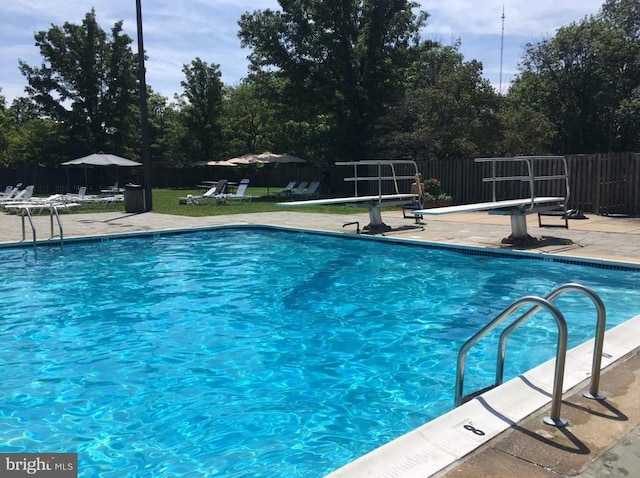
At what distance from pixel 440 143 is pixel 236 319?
16.3m

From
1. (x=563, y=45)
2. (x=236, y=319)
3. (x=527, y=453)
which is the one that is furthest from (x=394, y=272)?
(x=563, y=45)

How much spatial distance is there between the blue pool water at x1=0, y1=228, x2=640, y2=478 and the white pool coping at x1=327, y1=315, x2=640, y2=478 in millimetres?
924

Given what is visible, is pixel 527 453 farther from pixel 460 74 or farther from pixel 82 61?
pixel 82 61

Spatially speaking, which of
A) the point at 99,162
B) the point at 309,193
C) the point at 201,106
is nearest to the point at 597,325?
the point at 309,193

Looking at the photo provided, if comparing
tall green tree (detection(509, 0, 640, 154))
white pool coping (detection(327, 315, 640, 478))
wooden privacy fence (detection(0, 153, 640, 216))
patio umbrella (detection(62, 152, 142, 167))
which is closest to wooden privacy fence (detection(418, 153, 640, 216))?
wooden privacy fence (detection(0, 153, 640, 216))

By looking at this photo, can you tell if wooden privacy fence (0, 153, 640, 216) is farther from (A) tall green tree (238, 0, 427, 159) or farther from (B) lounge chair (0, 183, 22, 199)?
(B) lounge chair (0, 183, 22, 199)

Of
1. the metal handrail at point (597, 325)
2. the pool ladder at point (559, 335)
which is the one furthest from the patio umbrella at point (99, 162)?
the metal handrail at point (597, 325)

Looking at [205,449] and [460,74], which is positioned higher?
[460,74]

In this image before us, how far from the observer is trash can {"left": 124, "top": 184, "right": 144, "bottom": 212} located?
18.6m

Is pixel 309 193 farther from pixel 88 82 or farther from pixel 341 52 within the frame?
pixel 88 82

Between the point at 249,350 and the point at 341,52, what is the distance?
75.7 ft

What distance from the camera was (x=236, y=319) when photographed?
6.77 m

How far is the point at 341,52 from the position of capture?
26219mm

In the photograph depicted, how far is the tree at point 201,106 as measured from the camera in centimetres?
3928
